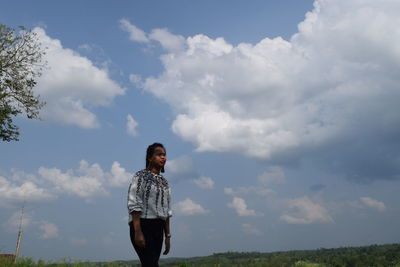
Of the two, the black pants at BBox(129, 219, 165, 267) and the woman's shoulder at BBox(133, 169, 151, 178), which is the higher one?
the woman's shoulder at BBox(133, 169, 151, 178)

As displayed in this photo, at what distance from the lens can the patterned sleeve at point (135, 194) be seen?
546 centimetres

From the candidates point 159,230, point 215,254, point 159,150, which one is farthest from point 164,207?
point 215,254

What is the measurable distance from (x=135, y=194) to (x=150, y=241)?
71 cm

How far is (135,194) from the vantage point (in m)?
5.53

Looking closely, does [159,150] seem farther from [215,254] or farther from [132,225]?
[215,254]

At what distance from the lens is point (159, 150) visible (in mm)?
5867

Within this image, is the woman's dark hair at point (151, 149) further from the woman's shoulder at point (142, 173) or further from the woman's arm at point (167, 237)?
the woman's arm at point (167, 237)

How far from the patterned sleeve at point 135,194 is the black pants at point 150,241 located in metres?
0.24

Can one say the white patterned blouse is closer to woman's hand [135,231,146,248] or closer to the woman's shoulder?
the woman's shoulder

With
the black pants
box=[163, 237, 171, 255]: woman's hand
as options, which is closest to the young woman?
the black pants

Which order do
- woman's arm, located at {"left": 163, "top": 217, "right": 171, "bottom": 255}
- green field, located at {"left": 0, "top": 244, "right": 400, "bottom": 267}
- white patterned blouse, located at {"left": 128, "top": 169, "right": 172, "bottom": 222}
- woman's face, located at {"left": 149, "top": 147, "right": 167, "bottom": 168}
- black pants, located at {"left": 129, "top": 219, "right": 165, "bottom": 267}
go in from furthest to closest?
1. green field, located at {"left": 0, "top": 244, "right": 400, "bottom": 267}
2. woman's arm, located at {"left": 163, "top": 217, "right": 171, "bottom": 255}
3. woman's face, located at {"left": 149, "top": 147, "right": 167, "bottom": 168}
4. white patterned blouse, located at {"left": 128, "top": 169, "right": 172, "bottom": 222}
5. black pants, located at {"left": 129, "top": 219, "right": 165, "bottom": 267}

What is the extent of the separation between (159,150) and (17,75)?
19355 mm

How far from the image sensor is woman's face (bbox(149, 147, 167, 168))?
5840 mm

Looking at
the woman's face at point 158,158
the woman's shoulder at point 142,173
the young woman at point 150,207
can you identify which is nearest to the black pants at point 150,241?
the young woman at point 150,207
